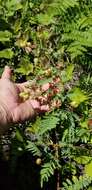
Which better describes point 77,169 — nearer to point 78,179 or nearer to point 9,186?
point 78,179

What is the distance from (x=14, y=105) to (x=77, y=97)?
47 cm

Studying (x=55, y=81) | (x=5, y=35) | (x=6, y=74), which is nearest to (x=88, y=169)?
(x=55, y=81)

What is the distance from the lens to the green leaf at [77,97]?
3938mm

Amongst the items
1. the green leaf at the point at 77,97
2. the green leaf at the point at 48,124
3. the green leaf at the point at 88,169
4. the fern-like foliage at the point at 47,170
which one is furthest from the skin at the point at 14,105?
the green leaf at the point at 88,169

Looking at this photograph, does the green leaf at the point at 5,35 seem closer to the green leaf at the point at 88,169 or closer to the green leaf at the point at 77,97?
the green leaf at the point at 77,97

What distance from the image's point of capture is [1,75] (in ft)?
14.8

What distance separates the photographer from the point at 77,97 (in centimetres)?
396

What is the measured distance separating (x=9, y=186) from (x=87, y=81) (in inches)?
43.8

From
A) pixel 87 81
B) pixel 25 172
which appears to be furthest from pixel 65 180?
pixel 87 81

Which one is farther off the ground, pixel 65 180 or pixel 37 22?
pixel 37 22

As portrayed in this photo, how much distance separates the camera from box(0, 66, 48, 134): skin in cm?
404

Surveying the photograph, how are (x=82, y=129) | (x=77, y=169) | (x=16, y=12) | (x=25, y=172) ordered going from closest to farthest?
(x=82, y=129) → (x=77, y=169) → (x=25, y=172) → (x=16, y=12)

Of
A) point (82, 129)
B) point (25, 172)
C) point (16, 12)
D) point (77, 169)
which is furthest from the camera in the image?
point (16, 12)

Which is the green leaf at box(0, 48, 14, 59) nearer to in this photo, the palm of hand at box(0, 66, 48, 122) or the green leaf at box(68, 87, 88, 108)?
the palm of hand at box(0, 66, 48, 122)
